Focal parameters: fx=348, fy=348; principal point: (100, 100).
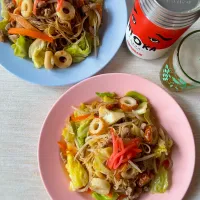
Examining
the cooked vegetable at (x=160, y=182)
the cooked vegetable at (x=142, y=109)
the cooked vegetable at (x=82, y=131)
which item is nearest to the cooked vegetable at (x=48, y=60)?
the cooked vegetable at (x=82, y=131)

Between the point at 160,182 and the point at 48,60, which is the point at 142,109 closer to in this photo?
the point at 160,182

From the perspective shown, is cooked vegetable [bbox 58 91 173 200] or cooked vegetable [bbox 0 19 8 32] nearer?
cooked vegetable [bbox 58 91 173 200]

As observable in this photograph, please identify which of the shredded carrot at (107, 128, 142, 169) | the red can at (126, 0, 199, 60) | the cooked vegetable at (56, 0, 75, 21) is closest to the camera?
the red can at (126, 0, 199, 60)

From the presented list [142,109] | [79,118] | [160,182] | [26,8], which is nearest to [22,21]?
[26,8]

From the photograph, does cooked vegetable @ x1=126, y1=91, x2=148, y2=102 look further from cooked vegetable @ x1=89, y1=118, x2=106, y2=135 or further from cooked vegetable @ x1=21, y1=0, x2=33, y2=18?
cooked vegetable @ x1=21, y1=0, x2=33, y2=18

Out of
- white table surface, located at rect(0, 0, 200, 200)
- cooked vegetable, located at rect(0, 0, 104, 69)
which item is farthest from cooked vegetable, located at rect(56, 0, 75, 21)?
white table surface, located at rect(0, 0, 200, 200)

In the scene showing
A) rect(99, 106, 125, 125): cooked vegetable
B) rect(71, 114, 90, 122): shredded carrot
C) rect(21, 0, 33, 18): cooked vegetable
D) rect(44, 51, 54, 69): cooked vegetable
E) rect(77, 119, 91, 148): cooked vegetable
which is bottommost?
rect(77, 119, 91, 148): cooked vegetable

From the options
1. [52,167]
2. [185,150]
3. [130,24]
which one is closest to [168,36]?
[130,24]
